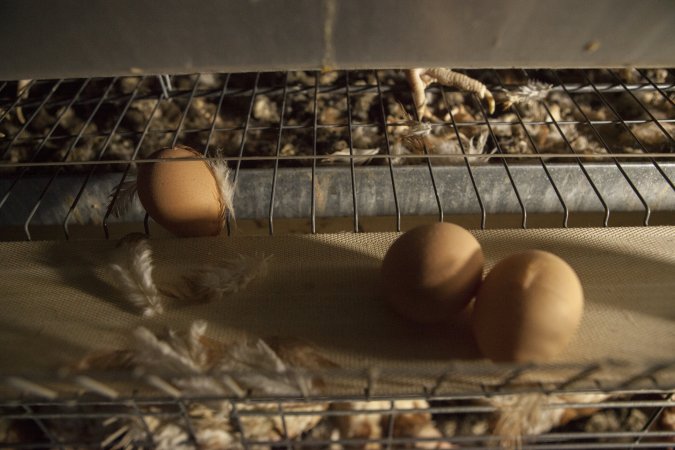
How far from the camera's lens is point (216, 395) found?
599 millimetres

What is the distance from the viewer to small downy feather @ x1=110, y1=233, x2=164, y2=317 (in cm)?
77

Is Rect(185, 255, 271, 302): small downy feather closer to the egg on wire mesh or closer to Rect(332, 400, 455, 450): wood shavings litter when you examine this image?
the egg on wire mesh

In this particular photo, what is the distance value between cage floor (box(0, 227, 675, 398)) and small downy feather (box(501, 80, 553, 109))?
628 mm

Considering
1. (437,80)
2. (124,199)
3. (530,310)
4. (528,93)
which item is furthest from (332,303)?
(528,93)

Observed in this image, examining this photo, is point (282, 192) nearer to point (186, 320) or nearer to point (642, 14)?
point (186, 320)

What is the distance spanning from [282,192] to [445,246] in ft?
2.18

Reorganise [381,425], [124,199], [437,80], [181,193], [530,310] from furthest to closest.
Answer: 1. [437,80]
2. [124,199]
3. [181,193]
4. [381,425]
5. [530,310]

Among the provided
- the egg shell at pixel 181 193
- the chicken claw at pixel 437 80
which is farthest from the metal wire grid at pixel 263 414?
the chicken claw at pixel 437 80

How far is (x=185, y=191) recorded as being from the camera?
33.9 inches

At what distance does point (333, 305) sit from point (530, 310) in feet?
0.94

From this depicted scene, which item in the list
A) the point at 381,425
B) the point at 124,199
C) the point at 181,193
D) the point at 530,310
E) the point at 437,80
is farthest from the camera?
the point at 437,80

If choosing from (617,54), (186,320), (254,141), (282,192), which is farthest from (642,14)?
(254,141)

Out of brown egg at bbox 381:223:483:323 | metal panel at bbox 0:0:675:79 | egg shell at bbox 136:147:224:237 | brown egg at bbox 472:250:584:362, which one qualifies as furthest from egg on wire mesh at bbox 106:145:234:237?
brown egg at bbox 472:250:584:362

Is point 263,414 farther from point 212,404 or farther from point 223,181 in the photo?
point 223,181
